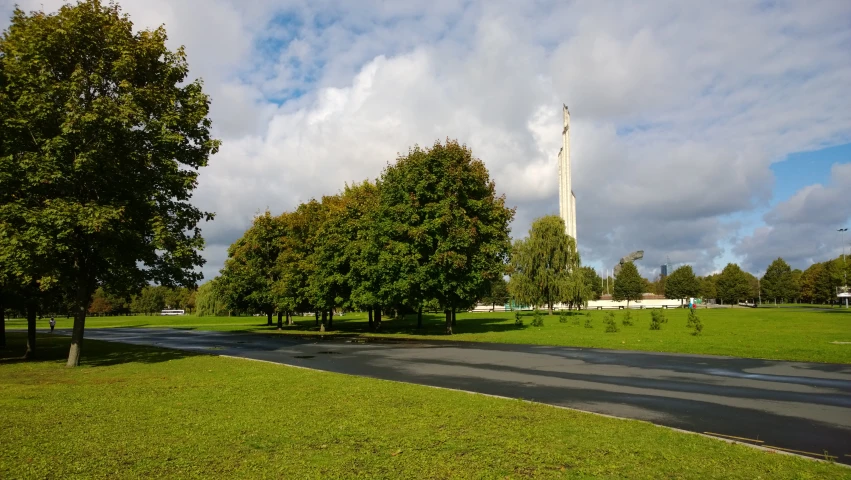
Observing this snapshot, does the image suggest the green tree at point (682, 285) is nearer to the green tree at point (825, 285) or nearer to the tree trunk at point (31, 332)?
the green tree at point (825, 285)

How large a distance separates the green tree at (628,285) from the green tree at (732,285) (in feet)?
67.1

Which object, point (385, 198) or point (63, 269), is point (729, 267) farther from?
point (63, 269)

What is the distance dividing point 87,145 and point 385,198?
68.9ft

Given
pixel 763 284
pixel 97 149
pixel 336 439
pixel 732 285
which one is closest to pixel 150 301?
pixel 97 149

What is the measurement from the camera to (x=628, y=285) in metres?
113

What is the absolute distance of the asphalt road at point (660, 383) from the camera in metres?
8.52

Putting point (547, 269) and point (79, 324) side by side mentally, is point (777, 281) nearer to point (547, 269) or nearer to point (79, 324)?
point (547, 269)

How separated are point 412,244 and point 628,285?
92.5 metres

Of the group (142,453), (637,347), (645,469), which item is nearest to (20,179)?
(142,453)

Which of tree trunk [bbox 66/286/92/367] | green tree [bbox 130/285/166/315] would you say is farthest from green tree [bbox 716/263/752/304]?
green tree [bbox 130/285/166/315]

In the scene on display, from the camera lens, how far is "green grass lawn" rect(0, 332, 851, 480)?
5961 millimetres

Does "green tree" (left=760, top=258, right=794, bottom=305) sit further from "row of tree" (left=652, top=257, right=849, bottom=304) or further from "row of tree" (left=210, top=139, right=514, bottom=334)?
"row of tree" (left=210, top=139, right=514, bottom=334)

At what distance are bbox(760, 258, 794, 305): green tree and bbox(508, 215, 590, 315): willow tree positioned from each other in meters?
86.2

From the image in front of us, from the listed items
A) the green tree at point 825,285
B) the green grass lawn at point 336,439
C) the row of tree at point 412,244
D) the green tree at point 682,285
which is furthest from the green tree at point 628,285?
the green grass lawn at point 336,439
